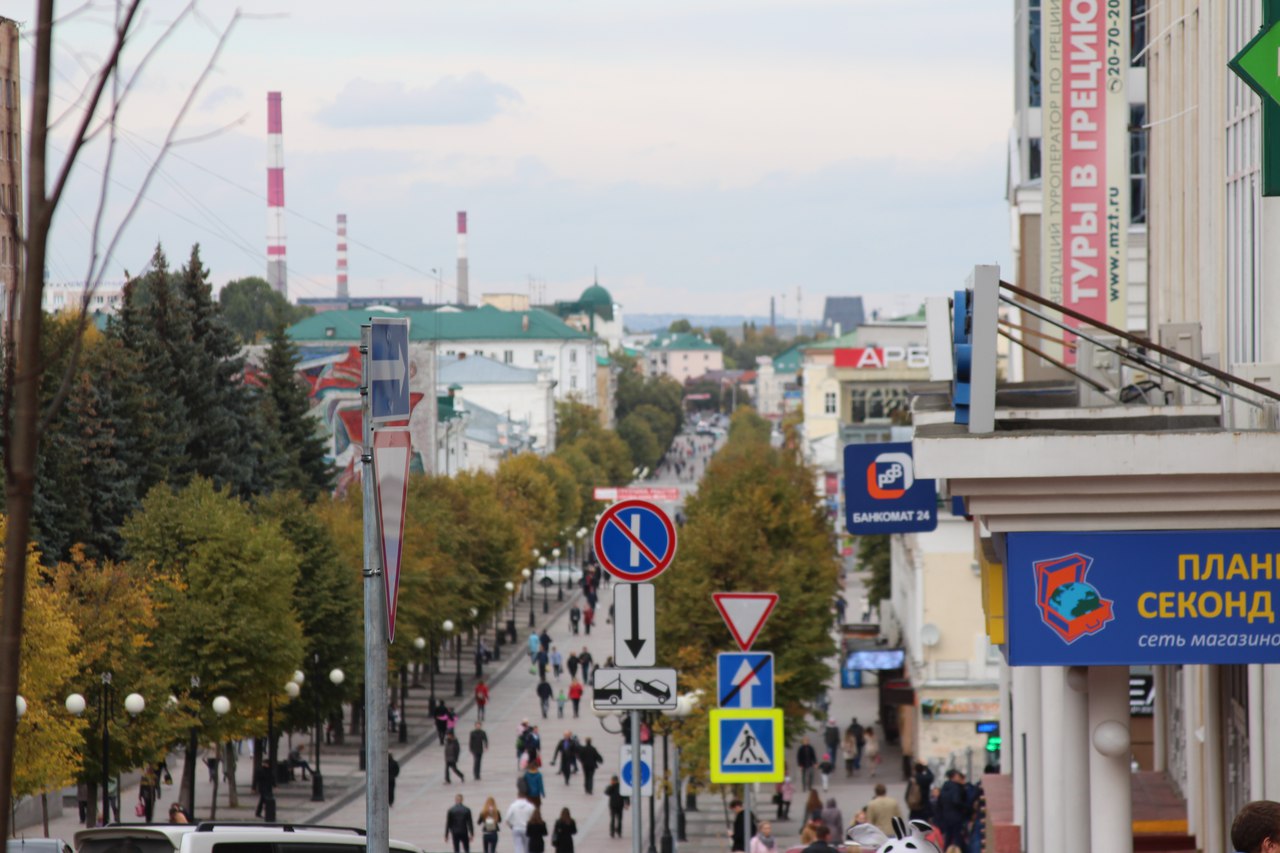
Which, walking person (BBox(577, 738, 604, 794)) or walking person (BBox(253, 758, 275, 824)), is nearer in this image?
walking person (BBox(253, 758, 275, 824))

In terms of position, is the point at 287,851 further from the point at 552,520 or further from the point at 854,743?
the point at 552,520

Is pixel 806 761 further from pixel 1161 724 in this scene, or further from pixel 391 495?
pixel 391 495

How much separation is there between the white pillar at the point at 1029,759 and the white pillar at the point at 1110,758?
21.0 feet

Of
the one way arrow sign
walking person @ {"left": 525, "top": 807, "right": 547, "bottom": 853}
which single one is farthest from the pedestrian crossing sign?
walking person @ {"left": 525, "top": 807, "right": 547, "bottom": 853}

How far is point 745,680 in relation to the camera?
46.4ft

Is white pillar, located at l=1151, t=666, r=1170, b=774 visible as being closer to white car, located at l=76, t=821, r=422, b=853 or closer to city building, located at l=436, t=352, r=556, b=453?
white car, located at l=76, t=821, r=422, b=853

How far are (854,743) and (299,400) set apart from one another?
66.1 ft

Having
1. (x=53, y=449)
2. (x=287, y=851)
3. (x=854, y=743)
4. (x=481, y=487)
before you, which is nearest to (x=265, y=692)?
(x=53, y=449)

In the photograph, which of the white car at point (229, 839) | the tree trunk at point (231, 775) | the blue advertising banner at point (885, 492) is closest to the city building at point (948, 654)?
the tree trunk at point (231, 775)

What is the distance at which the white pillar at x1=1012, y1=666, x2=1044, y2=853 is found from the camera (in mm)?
17141

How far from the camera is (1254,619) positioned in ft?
27.8

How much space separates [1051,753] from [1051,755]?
2 cm

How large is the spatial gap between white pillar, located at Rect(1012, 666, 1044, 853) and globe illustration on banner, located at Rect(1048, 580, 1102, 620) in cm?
749

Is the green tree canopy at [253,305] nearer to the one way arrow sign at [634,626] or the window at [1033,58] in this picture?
the window at [1033,58]
